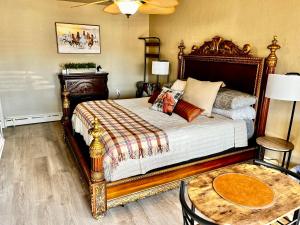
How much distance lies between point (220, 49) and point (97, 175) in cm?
259

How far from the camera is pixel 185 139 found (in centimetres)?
248

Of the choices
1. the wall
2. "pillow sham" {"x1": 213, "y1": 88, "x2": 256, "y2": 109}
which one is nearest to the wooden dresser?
the wall

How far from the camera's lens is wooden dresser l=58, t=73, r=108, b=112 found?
15.3ft

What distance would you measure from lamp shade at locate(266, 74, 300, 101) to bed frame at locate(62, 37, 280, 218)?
0.46 m

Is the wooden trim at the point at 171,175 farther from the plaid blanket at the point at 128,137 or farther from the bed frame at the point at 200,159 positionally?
the plaid blanket at the point at 128,137

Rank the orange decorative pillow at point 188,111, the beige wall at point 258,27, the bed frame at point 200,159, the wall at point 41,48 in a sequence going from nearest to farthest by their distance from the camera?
the bed frame at point 200,159, the beige wall at point 258,27, the orange decorative pillow at point 188,111, the wall at point 41,48

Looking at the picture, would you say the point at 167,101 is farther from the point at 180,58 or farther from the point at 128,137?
the point at 180,58

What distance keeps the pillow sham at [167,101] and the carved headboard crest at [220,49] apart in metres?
0.95

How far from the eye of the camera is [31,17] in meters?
4.44

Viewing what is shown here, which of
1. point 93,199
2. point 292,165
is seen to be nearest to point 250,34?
point 292,165

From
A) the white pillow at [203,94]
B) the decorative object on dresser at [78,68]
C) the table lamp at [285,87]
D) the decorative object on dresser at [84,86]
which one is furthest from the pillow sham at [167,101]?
the decorative object on dresser at [78,68]

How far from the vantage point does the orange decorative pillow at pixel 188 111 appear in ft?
9.31

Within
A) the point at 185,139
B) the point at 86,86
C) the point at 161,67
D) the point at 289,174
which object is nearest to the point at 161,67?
the point at 161,67

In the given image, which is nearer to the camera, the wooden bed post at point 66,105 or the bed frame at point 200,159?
the bed frame at point 200,159
